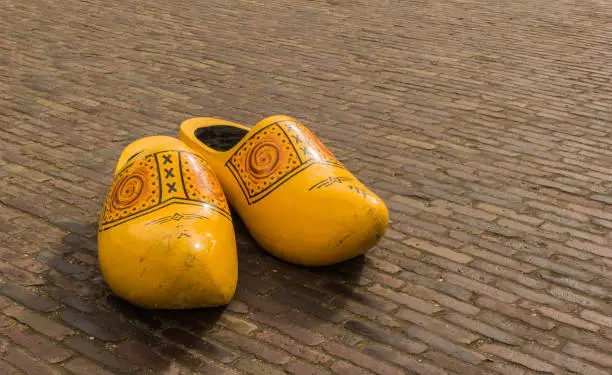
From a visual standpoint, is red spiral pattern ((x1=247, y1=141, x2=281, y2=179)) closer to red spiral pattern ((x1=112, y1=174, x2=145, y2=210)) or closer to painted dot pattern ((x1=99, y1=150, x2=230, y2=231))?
painted dot pattern ((x1=99, y1=150, x2=230, y2=231))

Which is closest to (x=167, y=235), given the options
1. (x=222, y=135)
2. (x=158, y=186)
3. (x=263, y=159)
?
(x=158, y=186)

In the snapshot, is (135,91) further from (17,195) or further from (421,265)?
(421,265)

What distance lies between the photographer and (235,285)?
313 centimetres

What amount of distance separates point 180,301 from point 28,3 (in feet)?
19.9

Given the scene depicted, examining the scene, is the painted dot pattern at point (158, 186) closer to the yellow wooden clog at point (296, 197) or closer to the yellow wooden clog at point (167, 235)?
the yellow wooden clog at point (167, 235)

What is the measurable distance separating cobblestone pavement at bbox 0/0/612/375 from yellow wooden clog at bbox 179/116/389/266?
0.13m

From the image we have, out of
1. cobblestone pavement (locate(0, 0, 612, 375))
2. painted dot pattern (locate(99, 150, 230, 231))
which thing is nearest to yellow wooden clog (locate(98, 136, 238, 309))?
painted dot pattern (locate(99, 150, 230, 231))

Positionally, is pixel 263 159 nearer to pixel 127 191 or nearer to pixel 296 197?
pixel 296 197

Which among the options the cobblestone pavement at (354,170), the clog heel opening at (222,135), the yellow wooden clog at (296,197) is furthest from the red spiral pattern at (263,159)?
the clog heel opening at (222,135)

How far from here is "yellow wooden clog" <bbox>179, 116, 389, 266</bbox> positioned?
3318 mm

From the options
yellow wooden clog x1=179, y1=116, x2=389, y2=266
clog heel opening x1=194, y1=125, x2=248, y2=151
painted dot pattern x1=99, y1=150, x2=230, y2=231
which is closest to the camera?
painted dot pattern x1=99, y1=150, x2=230, y2=231

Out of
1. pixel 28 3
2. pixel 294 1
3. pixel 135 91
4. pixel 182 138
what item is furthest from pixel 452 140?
pixel 28 3

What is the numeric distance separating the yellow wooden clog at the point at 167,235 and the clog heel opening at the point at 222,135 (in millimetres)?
580

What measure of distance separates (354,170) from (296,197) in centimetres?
123
